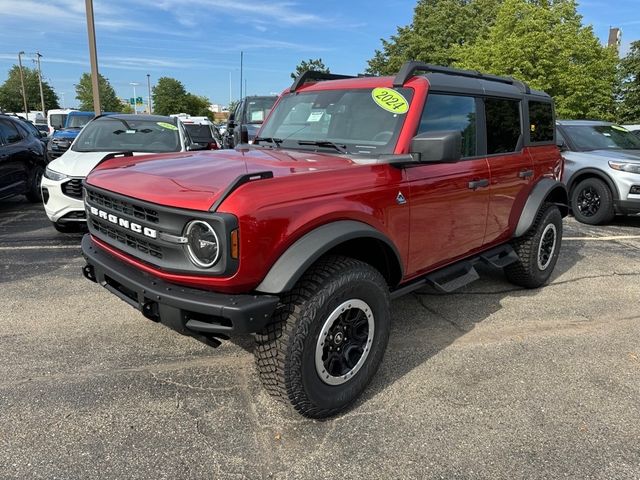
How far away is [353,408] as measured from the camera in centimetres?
297

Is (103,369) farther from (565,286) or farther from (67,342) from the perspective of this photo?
(565,286)

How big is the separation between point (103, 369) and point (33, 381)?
405mm

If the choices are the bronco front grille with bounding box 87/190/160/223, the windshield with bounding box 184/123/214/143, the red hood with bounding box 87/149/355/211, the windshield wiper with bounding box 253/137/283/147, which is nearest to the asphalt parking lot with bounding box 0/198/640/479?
the bronco front grille with bounding box 87/190/160/223

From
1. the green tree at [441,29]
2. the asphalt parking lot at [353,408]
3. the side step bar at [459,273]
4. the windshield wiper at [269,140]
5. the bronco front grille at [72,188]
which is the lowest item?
the asphalt parking lot at [353,408]

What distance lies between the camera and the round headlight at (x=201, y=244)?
2.40m

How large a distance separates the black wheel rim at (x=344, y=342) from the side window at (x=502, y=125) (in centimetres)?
198

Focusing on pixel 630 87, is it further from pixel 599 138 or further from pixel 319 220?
pixel 319 220

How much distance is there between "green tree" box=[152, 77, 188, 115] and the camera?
270 ft

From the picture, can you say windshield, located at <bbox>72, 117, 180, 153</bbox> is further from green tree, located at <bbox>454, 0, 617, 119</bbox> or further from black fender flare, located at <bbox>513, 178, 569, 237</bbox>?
green tree, located at <bbox>454, 0, 617, 119</bbox>

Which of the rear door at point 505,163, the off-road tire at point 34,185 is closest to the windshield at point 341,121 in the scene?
the rear door at point 505,163

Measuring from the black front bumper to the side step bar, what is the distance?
1.19m

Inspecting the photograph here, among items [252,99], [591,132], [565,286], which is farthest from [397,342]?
[252,99]

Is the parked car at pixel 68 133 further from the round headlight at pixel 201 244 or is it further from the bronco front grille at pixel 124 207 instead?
the round headlight at pixel 201 244

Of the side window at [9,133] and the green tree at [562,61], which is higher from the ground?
the green tree at [562,61]
